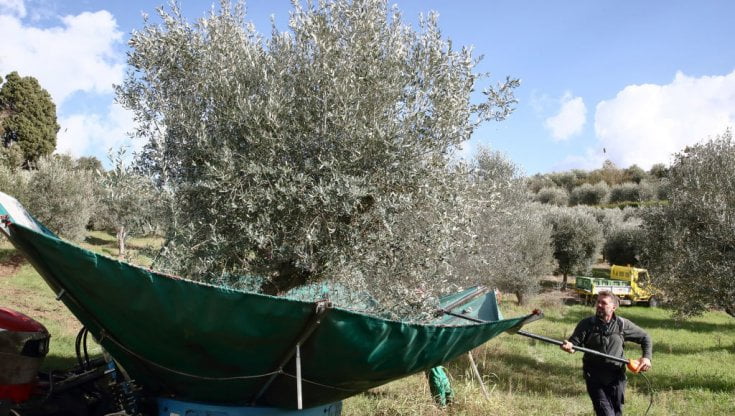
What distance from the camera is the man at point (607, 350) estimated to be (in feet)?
22.0

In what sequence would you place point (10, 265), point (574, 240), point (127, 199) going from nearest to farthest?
point (127, 199) → point (10, 265) → point (574, 240)

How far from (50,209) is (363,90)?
24.9 meters

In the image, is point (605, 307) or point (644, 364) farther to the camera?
point (605, 307)

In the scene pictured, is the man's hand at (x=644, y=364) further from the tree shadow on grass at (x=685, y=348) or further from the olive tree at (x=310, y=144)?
the tree shadow on grass at (x=685, y=348)

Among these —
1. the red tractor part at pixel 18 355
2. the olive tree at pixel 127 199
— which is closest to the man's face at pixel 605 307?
the olive tree at pixel 127 199

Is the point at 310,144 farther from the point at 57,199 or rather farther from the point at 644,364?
the point at 57,199

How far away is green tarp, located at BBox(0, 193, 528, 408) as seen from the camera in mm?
3561

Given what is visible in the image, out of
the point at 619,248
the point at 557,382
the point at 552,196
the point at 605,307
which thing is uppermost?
the point at 552,196

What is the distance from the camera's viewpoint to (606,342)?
6.99 m

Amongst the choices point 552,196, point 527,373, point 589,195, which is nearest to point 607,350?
point 527,373

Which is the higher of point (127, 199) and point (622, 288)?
point (127, 199)

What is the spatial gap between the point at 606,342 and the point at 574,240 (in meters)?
31.4

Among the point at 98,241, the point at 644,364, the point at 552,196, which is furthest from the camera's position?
the point at 552,196

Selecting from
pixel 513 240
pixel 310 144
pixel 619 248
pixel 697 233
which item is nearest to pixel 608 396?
pixel 310 144
